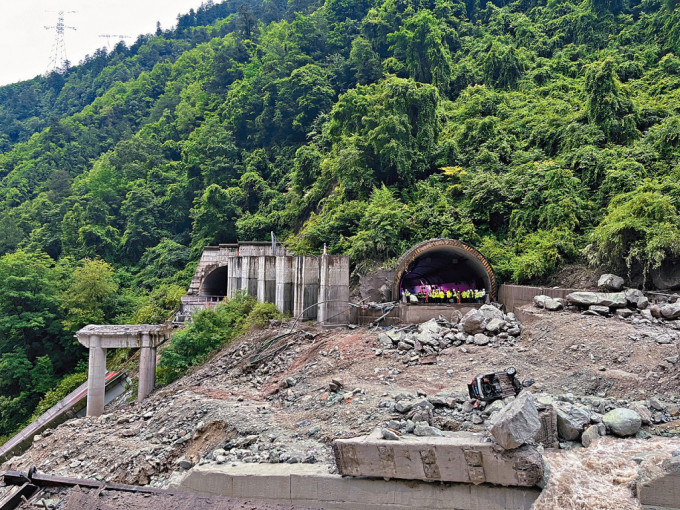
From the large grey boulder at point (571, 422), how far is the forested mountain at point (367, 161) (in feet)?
24.6

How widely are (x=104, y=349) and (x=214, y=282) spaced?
11321 mm

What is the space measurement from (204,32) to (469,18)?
1865 inches

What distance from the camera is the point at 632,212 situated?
13.6 metres

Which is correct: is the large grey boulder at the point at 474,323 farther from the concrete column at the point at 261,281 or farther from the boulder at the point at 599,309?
the concrete column at the point at 261,281

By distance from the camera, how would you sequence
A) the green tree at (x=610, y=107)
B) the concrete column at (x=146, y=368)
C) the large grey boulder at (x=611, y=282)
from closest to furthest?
the large grey boulder at (x=611, y=282) → the concrete column at (x=146, y=368) → the green tree at (x=610, y=107)

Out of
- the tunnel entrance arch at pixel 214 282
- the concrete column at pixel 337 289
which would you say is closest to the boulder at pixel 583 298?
the concrete column at pixel 337 289

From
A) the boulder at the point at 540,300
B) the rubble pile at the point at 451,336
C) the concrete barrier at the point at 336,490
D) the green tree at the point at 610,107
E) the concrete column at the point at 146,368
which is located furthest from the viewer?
the green tree at the point at 610,107

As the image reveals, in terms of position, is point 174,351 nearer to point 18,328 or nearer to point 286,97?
point 18,328

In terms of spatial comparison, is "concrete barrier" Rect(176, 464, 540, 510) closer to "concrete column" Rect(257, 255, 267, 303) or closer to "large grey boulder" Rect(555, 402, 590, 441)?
"large grey boulder" Rect(555, 402, 590, 441)

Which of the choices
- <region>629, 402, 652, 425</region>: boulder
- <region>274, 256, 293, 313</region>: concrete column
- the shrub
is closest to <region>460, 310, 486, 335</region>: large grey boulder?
<region>629, 402, 652, 425</region>: boulder

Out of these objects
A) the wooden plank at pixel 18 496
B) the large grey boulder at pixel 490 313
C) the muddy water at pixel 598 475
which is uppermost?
the large grey boulder at pixel 490 313

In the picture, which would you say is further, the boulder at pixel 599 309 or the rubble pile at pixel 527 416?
the boulder at pixel 599 309

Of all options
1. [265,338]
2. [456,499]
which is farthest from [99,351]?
[456,499]

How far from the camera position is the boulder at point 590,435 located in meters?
7.16
